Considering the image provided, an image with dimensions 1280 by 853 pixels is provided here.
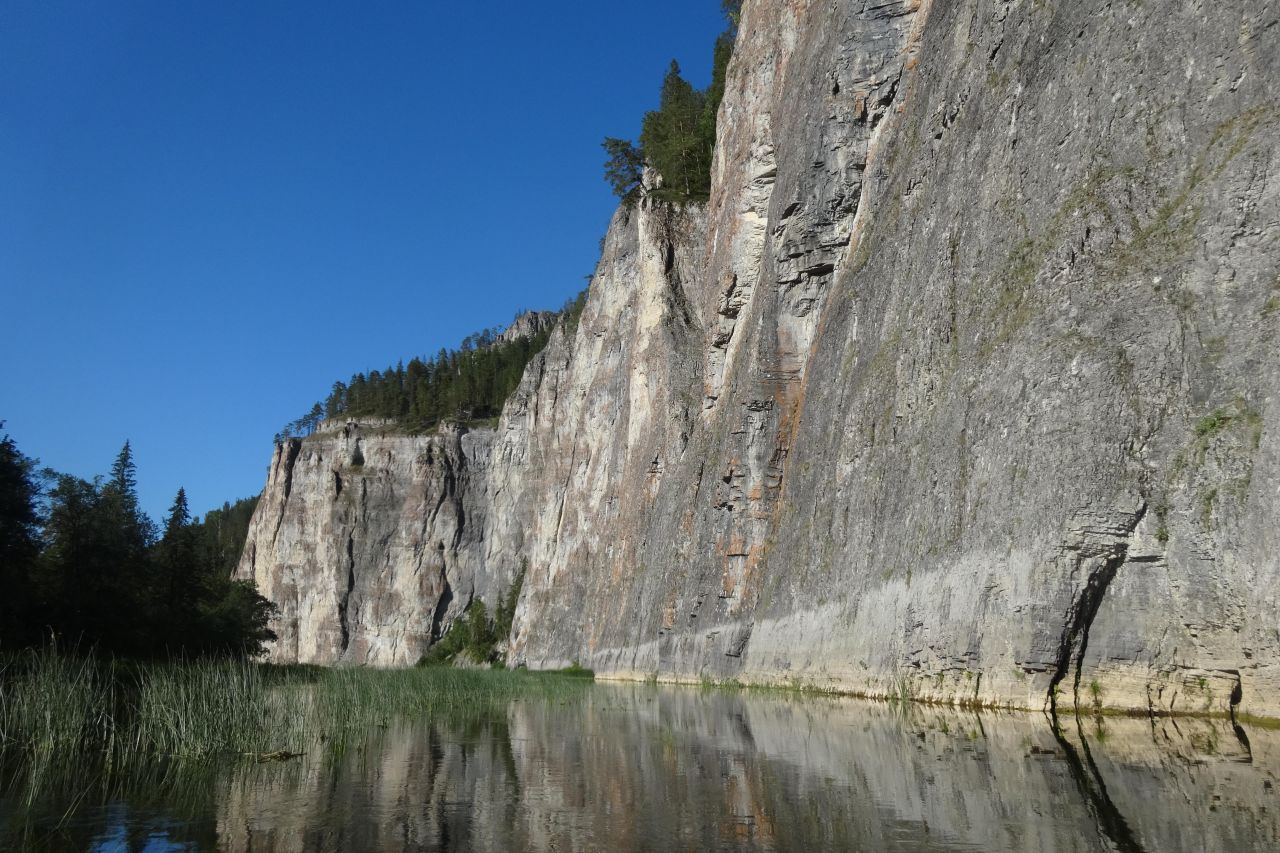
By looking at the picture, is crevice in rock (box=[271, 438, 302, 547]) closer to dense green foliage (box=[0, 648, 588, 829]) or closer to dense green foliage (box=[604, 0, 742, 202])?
dense green foliage (box=[604, 0, 742, 202])

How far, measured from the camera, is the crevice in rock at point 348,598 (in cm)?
9269

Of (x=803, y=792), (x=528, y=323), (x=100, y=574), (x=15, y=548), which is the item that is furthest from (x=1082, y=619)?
(x=528, y=323)

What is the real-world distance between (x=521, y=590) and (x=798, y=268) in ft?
165

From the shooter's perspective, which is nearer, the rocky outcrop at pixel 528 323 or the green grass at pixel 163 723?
the green grass at pixel 163 723

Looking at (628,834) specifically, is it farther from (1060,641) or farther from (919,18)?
(919,18)

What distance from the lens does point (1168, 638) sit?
1228 centimetres

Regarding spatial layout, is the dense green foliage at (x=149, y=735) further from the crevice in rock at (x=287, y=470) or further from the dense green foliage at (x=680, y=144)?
the crevice in rock at (x=287, y=470)

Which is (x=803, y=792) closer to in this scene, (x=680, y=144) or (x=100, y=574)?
(x=100, y=574)

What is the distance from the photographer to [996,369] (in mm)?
17219

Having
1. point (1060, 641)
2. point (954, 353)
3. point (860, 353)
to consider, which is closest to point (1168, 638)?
point (1060, 641)

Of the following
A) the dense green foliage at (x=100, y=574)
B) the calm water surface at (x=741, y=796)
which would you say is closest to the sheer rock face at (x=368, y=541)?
the dense green foliage at (x=100, y=574)

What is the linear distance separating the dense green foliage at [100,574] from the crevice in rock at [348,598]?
33.6 meters

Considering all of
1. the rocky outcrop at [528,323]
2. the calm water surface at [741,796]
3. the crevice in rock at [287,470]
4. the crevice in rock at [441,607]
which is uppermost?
the rocky outcrop at [528,323]

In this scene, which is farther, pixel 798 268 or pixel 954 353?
pixel 798 268
